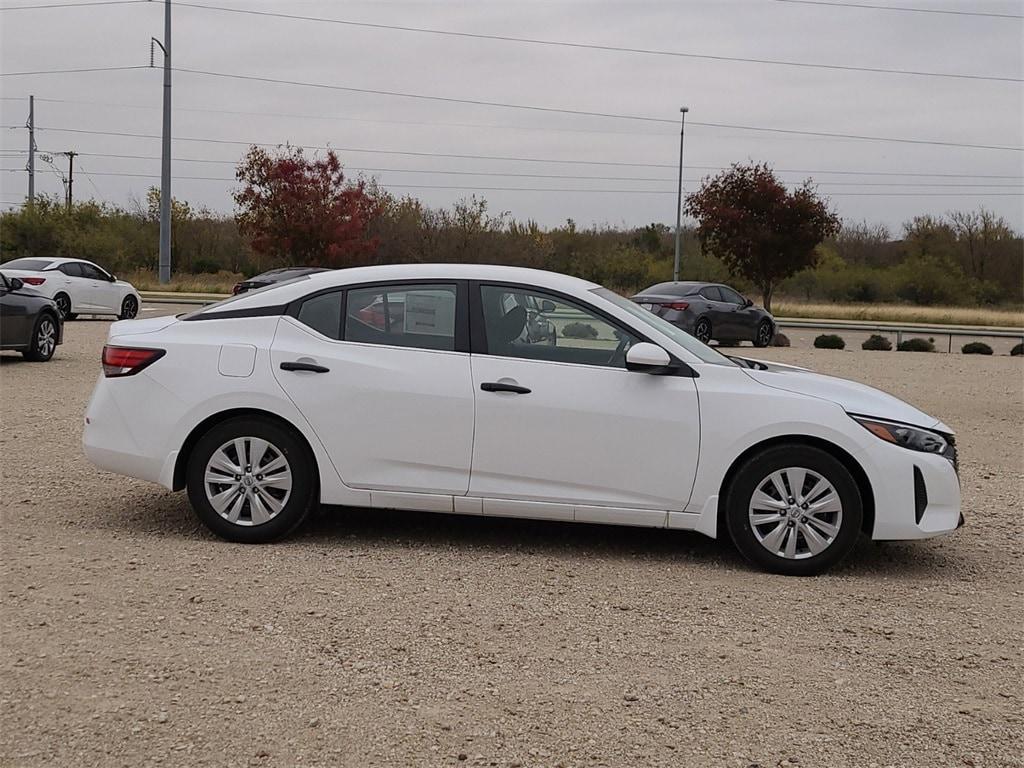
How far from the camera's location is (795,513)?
634cm

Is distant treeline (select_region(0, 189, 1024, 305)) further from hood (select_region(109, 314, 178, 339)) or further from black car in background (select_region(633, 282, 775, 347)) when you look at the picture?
hood (select_region(109, 314, 178, 339))

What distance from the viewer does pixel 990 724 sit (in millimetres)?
4387

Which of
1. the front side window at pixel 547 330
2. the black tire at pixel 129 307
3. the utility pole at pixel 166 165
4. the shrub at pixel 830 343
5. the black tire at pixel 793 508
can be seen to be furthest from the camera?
the utility pole at pixel 166 165

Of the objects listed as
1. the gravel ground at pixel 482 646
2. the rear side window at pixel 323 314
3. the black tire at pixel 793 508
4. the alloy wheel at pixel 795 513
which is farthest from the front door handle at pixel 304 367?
the alloy wheel at pixel 795 513

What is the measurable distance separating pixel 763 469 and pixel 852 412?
57cm

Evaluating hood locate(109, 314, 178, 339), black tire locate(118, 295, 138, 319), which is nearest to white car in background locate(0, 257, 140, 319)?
black tire locate(118, 295, 138, 319)

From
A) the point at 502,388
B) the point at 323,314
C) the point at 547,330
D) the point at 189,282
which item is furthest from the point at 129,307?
the point at 502,388

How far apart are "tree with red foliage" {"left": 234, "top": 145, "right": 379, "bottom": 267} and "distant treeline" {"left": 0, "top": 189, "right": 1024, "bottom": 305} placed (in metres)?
2.35

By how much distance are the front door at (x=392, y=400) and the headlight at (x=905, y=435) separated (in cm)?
210

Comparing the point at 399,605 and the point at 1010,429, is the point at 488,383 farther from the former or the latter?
the point at 1010,429

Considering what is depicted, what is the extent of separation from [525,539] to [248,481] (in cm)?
162

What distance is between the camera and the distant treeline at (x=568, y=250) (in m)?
53.4

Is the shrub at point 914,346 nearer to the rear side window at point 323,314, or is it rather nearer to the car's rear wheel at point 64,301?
the car's rear wheel at point 64,301

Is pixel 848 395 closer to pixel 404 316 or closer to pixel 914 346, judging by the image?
pixel 404 316
